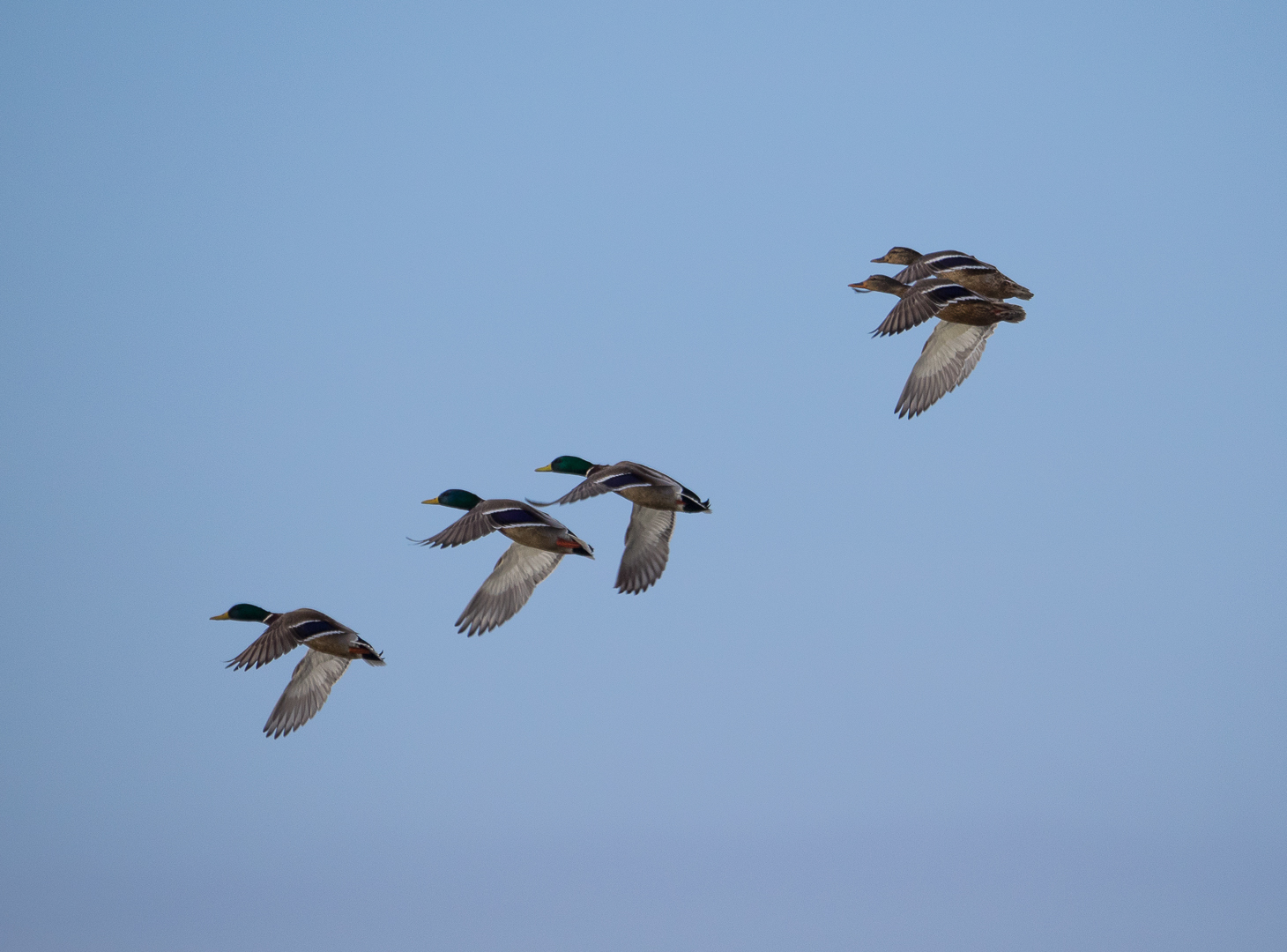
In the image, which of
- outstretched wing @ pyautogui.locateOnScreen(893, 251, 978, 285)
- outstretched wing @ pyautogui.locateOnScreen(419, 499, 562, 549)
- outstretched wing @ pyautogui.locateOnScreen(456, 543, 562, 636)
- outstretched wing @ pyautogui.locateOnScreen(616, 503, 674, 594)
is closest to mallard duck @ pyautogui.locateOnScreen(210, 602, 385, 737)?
outstretched wing @ pyautogui.locateOnScreen(456, 543, 562, 636)

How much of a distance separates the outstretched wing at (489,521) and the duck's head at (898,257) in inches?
344

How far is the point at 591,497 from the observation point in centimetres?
2123

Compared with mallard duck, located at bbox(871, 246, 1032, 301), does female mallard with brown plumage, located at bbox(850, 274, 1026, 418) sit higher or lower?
lower

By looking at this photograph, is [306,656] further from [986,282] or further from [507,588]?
[986,282]

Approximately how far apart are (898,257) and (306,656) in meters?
12.4

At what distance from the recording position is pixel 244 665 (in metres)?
21.9

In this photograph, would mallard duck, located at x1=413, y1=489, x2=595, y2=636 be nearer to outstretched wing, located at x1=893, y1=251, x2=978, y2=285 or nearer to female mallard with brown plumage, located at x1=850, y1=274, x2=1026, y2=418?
female mallard with brown plumage, located at x1=850, y1=274, x2=1026, y2=418

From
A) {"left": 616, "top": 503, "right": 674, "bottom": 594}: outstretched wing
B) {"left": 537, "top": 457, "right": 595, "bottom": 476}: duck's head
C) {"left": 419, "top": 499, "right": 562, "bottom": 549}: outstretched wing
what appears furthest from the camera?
{"left": 537, "top": 457, "right": 595, "bottom": 476}: duck's head

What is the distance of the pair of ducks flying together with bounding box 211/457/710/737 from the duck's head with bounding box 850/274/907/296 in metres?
5.89

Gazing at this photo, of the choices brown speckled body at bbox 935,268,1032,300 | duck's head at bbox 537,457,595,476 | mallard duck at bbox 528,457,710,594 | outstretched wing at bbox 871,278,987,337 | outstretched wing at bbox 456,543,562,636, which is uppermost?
brown speckled body at bbox 935,268,1032,300

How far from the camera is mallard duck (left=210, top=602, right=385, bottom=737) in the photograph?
73.3 feet

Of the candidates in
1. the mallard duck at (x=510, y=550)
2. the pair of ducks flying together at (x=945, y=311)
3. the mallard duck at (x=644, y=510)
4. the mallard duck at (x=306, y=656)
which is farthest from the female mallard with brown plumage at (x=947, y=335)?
the mallard duck at (x=306, y=656)

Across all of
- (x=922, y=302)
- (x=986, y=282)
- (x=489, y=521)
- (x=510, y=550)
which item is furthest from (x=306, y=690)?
(x=986, y=282)

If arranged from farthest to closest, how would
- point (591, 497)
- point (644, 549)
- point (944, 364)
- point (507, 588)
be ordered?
point (944, 364) → point (507, 588) → point (644, 549) → point (591, 497)
